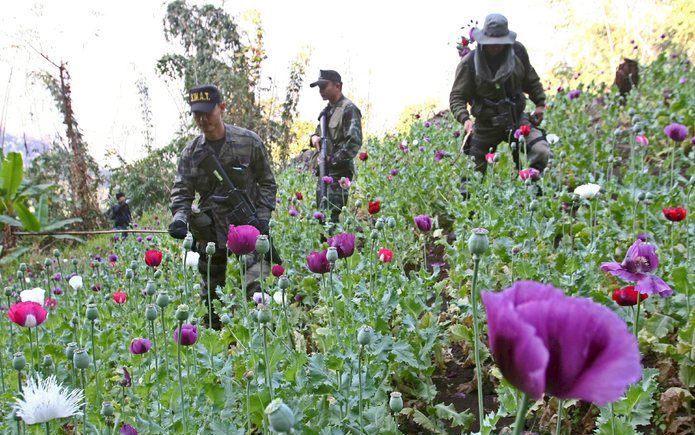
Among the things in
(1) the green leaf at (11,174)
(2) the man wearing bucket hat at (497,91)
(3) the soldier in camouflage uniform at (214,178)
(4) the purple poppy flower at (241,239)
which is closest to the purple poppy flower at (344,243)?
(4) the purple poppy flower at (241,239)

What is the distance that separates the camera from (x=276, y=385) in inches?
65.5

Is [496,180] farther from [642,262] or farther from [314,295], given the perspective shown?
[642,262]

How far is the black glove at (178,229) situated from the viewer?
3.12m

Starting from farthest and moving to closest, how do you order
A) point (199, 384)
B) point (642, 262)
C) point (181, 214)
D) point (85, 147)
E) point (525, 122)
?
1. point (85, 147)
2. point (525, 122)
3. point (181, 214)
4. point (199, 384)
5. point (642, 262)

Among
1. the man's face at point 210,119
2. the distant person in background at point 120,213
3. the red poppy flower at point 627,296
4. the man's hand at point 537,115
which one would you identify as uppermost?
the distant person in background at point 120,213

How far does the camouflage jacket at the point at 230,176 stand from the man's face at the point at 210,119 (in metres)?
0.10

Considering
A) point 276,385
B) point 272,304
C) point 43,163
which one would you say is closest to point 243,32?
point 43,163

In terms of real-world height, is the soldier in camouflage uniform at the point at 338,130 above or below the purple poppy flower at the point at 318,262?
above

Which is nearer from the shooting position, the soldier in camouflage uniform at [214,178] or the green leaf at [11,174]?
the soldier in camouflage uniform at [214,178]

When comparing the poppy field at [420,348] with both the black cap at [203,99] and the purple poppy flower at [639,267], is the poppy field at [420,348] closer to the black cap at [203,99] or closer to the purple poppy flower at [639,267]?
the purple poppy flower at [639,267]

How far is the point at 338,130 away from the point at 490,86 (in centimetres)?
158

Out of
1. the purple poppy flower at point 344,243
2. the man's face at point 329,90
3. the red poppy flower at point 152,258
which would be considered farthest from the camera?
the man's face at point 329,90

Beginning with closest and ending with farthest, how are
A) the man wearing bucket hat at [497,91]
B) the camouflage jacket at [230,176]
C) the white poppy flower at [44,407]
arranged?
the white poppy flower at [44,407], the camouflage jacket at [230,176], the man wearing bucket hat at [497,91]

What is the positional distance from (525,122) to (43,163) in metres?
15.0
